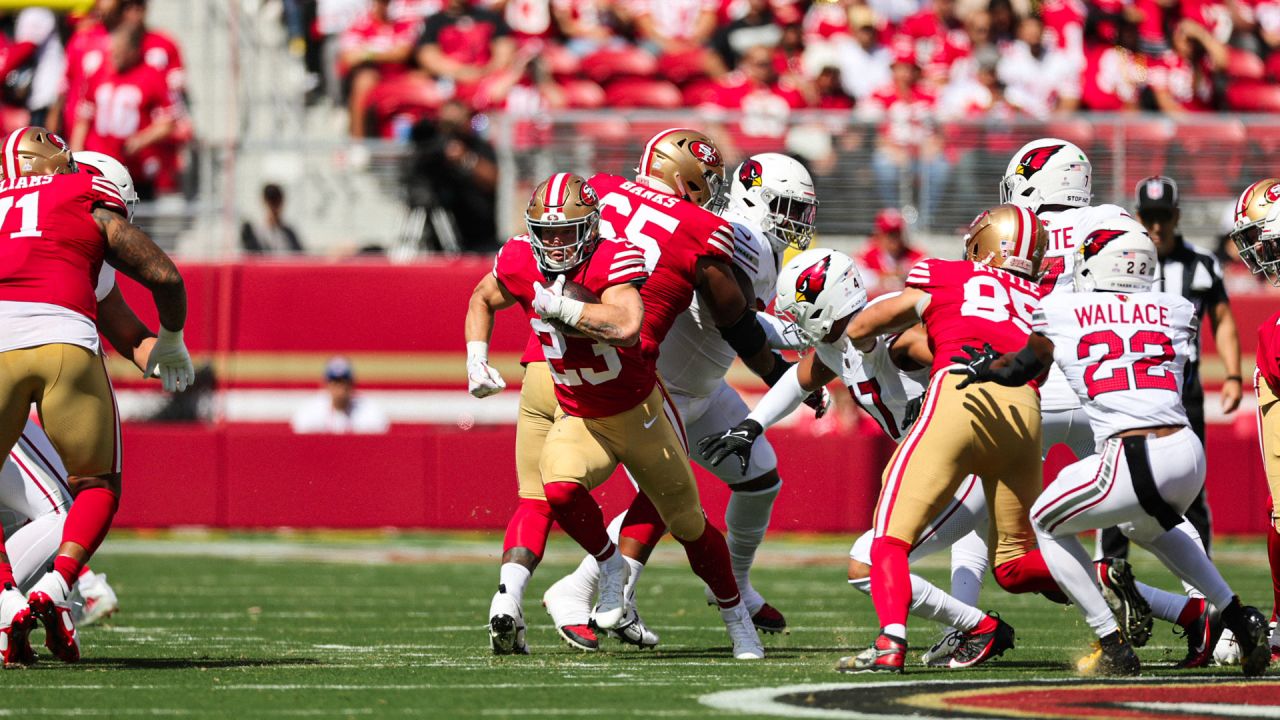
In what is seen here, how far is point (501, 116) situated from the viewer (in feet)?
50.9

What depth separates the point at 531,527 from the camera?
7.54 metres

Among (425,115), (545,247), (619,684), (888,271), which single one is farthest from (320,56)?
(619,684)

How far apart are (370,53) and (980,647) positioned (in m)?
11.2

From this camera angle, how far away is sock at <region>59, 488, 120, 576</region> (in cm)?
702

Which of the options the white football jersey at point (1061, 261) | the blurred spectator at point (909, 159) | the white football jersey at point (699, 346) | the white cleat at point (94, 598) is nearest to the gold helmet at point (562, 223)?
the white football jersey at point (699, 346)

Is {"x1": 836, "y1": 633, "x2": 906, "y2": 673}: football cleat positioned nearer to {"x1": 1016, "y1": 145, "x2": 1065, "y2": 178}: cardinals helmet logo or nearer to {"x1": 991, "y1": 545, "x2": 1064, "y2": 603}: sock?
{"x1": 991, "y1": 545, "x2": 1064, "y2": 603}: sock

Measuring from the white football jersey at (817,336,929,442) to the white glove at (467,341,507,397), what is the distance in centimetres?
126

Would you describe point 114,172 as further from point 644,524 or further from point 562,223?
point 644,524

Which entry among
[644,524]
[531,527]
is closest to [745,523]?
[644,524]

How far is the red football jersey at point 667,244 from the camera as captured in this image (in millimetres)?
7664

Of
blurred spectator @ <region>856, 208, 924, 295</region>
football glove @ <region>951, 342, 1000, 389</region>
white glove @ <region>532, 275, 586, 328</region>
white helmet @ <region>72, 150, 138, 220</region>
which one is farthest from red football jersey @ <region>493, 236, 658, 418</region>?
blurred spectator @ <region>856, 208, 924, 295</region>

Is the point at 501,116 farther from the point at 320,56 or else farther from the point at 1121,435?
the point at 1121,435

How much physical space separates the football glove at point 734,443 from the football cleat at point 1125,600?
143 cm

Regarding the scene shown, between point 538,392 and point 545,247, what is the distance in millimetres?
812
